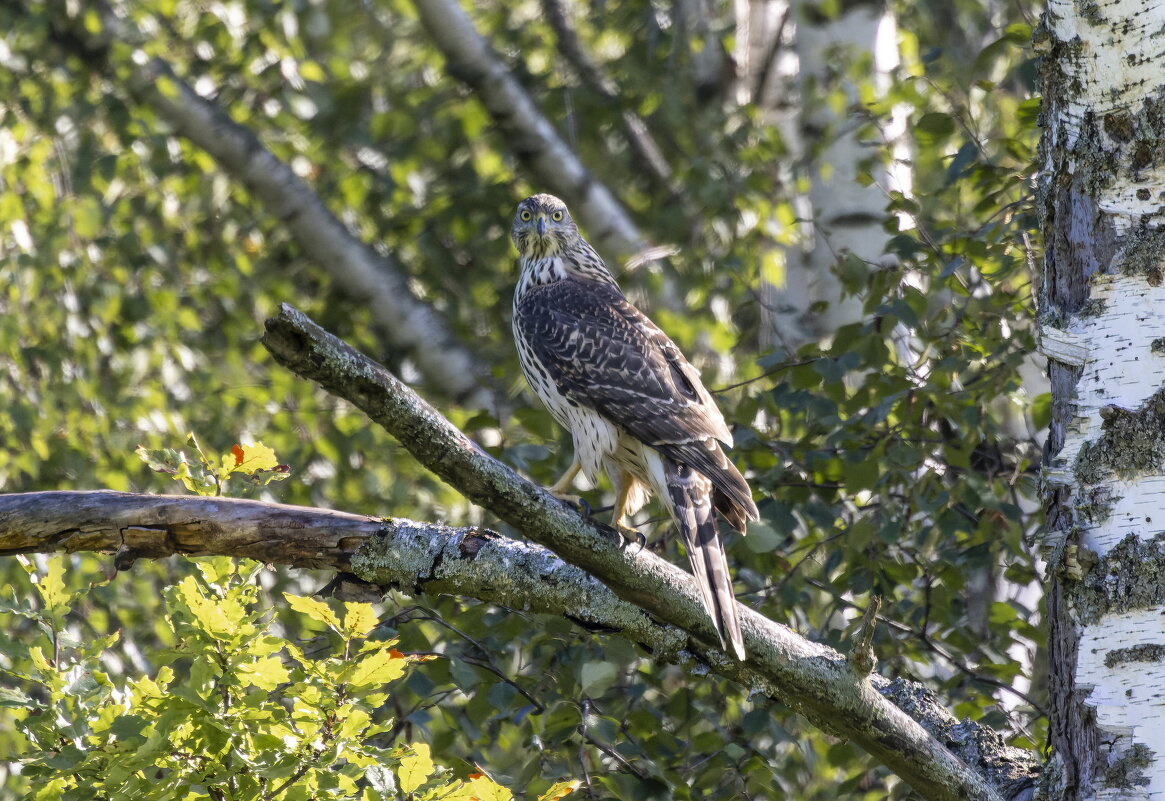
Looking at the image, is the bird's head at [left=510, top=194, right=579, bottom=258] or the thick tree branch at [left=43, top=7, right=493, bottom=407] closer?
the bird's head at [left=510, top=194, right=579, bottom=258]

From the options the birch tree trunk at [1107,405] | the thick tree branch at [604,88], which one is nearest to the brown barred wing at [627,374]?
the birch tree trunk at [1107,405]

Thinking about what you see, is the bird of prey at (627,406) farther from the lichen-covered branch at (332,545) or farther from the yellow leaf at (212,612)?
the yellow leaf at (212,612)

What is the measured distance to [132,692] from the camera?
256cm

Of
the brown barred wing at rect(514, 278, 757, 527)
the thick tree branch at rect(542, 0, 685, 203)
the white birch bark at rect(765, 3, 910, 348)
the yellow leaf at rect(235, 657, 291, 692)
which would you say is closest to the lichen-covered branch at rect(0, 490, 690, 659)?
the yellow leaf at rect(235, 657, 291, 692)

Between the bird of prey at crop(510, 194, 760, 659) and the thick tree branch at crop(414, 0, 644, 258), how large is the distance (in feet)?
5.73

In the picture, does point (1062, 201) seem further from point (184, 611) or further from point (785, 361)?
point (184, 611)

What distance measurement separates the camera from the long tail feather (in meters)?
2.65

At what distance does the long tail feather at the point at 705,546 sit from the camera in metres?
2.65

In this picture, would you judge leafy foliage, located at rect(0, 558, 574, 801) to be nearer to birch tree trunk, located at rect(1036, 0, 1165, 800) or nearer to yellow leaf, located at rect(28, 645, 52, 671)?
yellow leaf, located at rect(28, 645, 52, 671)

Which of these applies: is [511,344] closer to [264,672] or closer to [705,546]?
[705,546]

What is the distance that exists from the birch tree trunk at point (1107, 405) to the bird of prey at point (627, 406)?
3.07 feet

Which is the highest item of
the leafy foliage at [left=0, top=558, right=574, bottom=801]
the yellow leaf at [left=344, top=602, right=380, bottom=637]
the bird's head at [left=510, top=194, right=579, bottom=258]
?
the bird's head at [left=510, top=194, right=579, bottom=258]

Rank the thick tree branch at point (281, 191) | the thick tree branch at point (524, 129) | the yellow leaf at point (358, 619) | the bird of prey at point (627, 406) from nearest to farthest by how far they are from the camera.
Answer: the yellow leaf at point (358, 619) → the bird of prey at point (627, 406) → the thick tree branch at point (281, 191) → the thick tree branch at point (524, 129)

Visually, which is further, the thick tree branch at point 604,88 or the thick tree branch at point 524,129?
the thick tree branch at point 604,88
